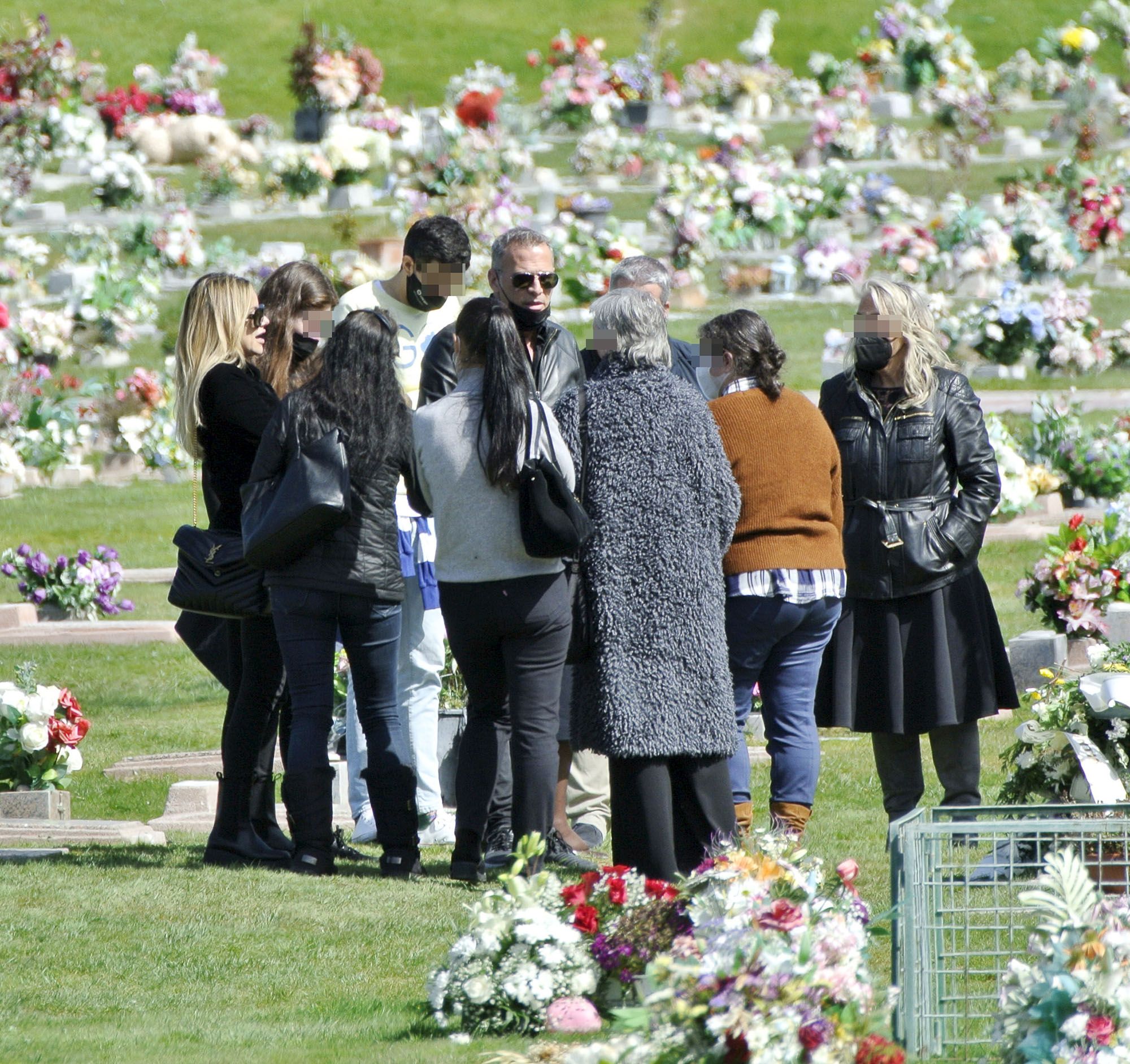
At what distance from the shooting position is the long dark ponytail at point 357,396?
544 cm

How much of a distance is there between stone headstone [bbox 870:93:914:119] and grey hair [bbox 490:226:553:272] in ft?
85.8

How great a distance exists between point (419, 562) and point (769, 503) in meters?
1.23

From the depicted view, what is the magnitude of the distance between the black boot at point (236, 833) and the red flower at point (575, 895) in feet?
6.06

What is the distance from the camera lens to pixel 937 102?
30844mm

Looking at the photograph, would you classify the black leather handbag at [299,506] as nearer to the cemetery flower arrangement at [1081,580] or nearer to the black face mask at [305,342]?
→ the black face mask at [305,342]

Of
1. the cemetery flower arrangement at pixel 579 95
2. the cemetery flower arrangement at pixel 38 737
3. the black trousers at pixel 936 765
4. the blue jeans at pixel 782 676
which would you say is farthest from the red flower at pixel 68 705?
the cemetery flower arrangement at pixel 579 95

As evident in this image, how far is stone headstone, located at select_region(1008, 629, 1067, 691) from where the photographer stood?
8594 millimetres

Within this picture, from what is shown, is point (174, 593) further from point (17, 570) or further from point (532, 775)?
point (17, 570)

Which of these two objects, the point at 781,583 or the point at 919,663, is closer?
the point at 781,583

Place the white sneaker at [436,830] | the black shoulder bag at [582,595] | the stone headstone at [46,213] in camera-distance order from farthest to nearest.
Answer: the stone headstone at [46,213], the white sneaker at [436,830], the black shoulder bag at [582,595]

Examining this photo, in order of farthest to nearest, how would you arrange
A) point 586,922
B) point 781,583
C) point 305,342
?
point 305,342
point 781,583
point 586,922

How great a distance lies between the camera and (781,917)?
10.8ft

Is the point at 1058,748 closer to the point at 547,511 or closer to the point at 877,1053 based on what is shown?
the point at 547,511

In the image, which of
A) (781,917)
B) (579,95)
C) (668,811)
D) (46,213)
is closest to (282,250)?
(46,213)
